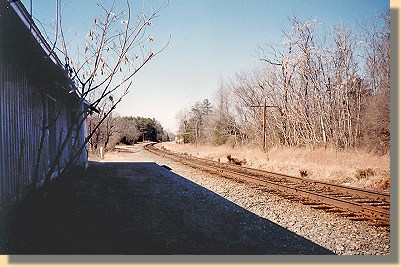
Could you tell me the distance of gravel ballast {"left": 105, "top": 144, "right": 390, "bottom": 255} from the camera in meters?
4.44

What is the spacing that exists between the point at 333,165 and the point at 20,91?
10476 mm

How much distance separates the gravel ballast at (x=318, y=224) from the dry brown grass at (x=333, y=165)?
154 centimetres

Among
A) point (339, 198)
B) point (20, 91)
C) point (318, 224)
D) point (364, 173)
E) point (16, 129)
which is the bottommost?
point (318, 224)

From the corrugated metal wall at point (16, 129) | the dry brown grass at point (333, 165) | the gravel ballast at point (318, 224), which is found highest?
the corrugated metal wall at point (16, 129)

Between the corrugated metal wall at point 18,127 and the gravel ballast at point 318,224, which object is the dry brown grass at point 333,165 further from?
the corrugated metal wall at point 18,127

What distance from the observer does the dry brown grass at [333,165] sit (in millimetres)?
8477

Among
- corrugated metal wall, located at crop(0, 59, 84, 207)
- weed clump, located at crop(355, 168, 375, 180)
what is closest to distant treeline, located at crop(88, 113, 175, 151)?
corrugated metal wall, located at crop(0, 59, 84, 207)

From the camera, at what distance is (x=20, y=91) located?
525 centimetres

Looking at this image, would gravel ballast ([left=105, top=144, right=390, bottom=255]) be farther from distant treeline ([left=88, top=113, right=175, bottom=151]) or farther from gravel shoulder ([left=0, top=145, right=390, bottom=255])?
distant treeline ([left=88, top=113, right=175, bottom=151])

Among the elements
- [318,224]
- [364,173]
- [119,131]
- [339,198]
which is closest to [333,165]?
[364,173]

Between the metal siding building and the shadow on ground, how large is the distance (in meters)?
0.55

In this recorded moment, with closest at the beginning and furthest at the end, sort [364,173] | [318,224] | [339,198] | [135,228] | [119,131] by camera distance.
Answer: [135,228] → [318,224] → [339,198] → [364,173] → [119,131]

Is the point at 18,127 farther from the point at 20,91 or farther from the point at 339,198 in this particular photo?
the point at 339,198

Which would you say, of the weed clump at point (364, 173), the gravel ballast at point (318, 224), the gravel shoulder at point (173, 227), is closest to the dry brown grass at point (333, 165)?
the weed clump at point (364, 173)
